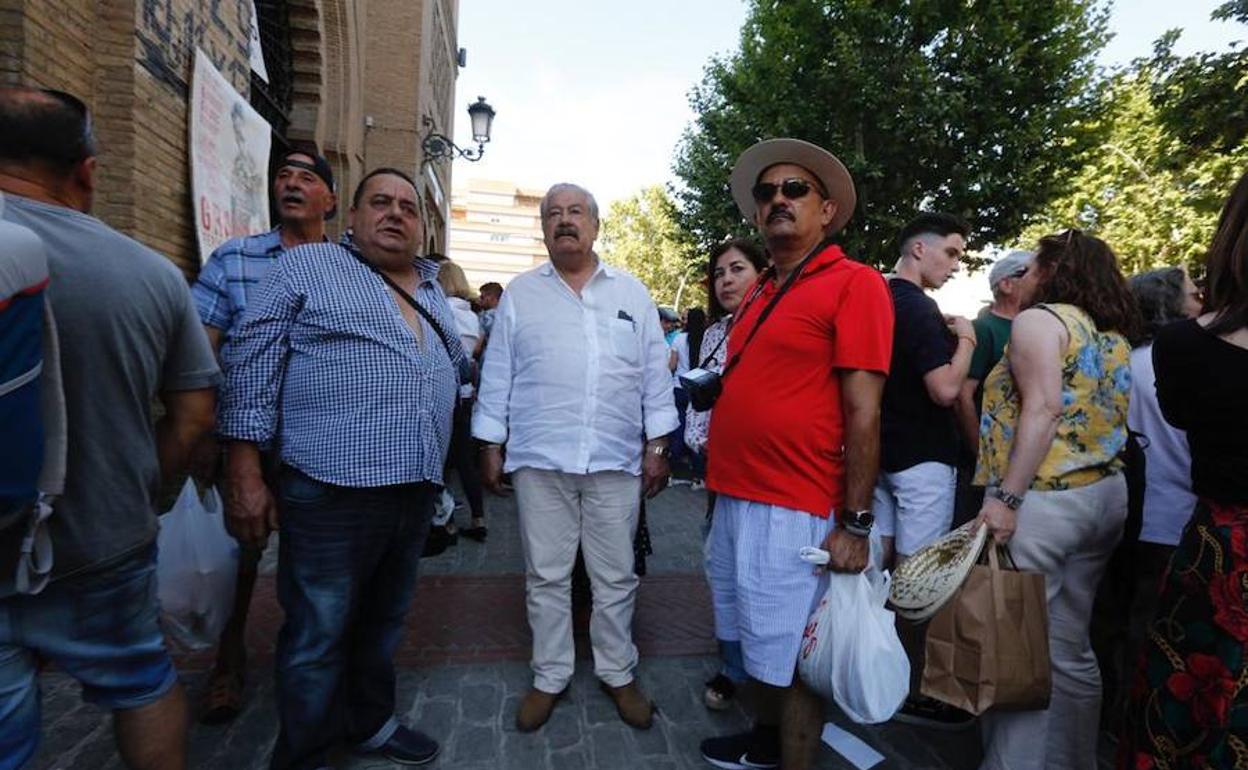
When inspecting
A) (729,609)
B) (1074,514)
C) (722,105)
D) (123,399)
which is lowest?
(729,609)


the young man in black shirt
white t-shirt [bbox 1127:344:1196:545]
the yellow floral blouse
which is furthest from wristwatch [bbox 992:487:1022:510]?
white t-shirt [bbox 1127:344:1196:545]

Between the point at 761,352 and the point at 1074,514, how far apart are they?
48.8 inches

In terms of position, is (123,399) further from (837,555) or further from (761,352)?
(837,555)

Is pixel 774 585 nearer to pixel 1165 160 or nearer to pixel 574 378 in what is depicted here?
pixel 574 378

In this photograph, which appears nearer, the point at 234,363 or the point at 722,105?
the point at 234,363

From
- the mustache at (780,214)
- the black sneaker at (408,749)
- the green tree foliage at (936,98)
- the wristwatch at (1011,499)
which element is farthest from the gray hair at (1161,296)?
the green tree foliage at (936,98)

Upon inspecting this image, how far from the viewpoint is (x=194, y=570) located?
2439 millimetres

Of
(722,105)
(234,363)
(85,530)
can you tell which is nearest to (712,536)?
(234,363)

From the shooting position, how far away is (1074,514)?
2408mm

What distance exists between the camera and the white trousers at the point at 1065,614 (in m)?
2.41

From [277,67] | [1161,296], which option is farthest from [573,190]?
[277,67]

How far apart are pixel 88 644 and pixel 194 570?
788mm

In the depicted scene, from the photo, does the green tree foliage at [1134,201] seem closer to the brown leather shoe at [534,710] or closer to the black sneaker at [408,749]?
the brown leather shoe at [534,710]

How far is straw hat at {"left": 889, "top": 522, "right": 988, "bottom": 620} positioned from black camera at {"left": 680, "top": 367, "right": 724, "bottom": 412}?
0.93m
